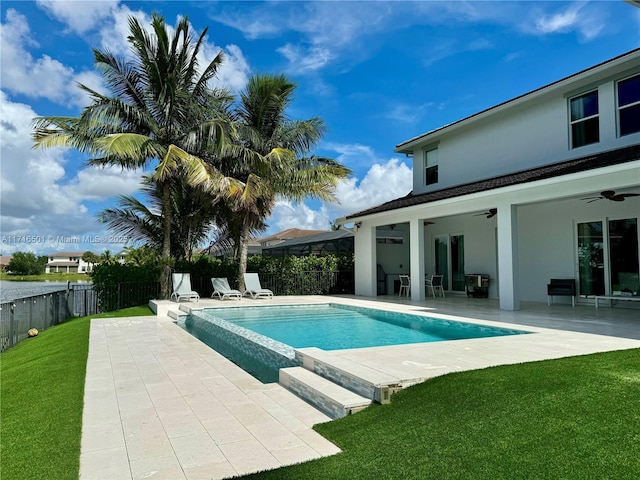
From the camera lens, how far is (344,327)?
11.6m

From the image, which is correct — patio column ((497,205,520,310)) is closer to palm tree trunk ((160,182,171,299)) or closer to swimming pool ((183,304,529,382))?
swimming pool ((183,304,529,382))

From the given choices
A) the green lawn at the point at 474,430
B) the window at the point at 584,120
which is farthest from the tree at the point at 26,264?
the window at the point at 584,120

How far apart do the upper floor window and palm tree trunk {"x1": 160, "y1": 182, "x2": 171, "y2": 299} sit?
49.8ft

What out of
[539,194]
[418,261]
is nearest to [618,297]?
[539,194]

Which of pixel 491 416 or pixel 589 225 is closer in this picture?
pixel 491 416

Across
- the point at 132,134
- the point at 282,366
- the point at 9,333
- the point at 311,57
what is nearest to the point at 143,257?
the point at 132,134

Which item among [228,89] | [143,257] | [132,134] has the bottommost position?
[143,257]

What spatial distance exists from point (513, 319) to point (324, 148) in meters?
11.3

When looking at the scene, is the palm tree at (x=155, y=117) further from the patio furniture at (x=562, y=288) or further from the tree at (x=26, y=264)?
the tree at (x=26, y=264)

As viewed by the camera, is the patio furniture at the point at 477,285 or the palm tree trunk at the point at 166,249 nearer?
the palm tree trunk at the point at 166,249

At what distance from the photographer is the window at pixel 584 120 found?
13.4 metres

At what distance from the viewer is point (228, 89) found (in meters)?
18.6

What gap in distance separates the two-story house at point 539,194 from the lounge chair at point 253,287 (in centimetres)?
479

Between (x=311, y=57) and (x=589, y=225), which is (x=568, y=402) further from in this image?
(x=311, y=57)
